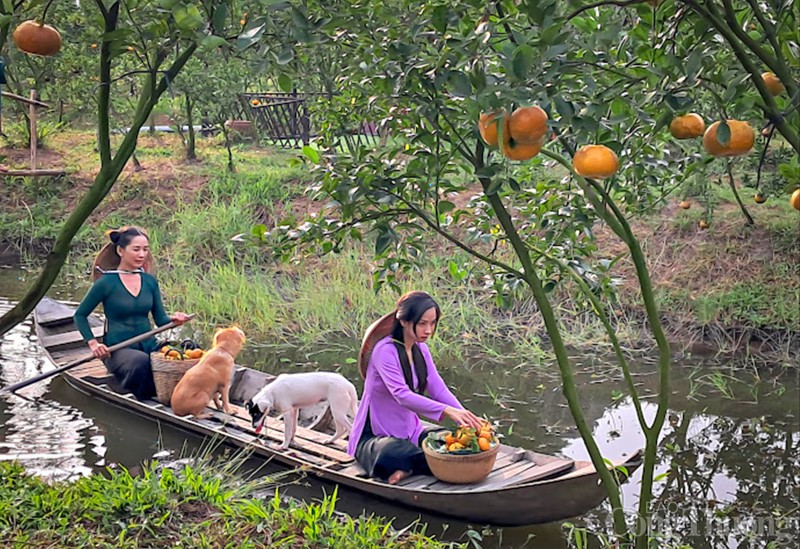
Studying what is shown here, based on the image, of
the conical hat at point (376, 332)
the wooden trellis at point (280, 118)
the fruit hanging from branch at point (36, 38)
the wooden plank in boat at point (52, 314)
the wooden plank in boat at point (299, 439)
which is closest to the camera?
the fruit hanging from branch at point (36, 38)

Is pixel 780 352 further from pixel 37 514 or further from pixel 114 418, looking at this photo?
pixel 37 514

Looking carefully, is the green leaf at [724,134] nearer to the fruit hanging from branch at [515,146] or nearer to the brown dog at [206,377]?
the fruit hanging from branch at [515,146]

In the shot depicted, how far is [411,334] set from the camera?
176 inches

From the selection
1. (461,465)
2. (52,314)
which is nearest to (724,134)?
(461,465)

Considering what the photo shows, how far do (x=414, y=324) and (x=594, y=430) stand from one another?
232cm

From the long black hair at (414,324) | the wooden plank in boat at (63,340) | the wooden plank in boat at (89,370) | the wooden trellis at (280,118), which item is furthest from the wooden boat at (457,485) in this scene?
the wooden trellis at (280,118)

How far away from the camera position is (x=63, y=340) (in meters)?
7.24

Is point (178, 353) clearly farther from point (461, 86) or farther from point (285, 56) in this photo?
point (461, 86)

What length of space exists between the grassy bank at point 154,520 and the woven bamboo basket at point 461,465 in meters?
0.84

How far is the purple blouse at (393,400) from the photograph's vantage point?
446 cm

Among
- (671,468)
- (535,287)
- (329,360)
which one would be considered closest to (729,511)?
(671,468)

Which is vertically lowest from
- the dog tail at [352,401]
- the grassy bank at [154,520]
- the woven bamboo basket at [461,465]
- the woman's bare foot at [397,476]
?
the grassy bank at [154,520]

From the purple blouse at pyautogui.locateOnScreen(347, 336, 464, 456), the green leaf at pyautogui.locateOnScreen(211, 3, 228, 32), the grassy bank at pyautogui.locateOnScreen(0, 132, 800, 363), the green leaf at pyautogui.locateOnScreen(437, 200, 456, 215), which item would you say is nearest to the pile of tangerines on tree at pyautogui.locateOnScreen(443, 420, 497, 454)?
the purple blouse at pyautogui.locateOnScreen(347, 336, 464, 456)

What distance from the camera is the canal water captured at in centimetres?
468
